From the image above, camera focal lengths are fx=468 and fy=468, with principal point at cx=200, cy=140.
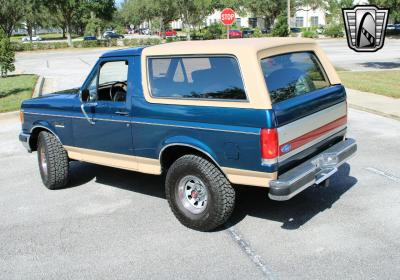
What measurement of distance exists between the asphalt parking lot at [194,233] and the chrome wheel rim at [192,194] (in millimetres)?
272

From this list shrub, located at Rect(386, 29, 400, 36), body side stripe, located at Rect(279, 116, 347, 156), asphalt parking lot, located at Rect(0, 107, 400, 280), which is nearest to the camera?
asphalt parking lot, located at Rect(0, 107, 400, 280)

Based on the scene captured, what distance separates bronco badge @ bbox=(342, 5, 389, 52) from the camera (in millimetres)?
19819

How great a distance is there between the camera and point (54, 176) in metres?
6.48

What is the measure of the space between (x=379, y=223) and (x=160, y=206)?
2540mm

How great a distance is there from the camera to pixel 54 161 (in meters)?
6.42

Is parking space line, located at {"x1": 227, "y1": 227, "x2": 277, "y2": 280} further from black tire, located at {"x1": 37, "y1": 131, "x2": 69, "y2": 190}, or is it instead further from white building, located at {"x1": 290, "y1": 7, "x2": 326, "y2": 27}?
white building, located at {"x1": 290, "y1": 7, "x2": 326, "y2": 27}

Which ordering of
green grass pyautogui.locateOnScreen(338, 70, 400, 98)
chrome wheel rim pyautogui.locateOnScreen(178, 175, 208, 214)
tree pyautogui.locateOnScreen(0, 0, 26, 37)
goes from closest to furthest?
chrome wheel rim pyautogui.locateOnScreen(178, 175, 208, 214) → green grass pyautogui.locateOnScreen(338, 70, 400, 98) → tree pyautogui.locateOnScreen(0, 0, 26, 37)

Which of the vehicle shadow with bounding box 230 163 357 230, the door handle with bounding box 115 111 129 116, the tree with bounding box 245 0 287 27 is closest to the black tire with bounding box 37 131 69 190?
the door handle with bounding box 115 111 129 116

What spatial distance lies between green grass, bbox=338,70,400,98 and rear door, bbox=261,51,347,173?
26.5 ft

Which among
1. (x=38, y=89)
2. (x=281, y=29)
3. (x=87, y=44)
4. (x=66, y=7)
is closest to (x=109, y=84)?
(x=38, y=89)

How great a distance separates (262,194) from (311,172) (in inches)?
56.6

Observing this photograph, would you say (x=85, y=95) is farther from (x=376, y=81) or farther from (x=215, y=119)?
(x=376, y=81)

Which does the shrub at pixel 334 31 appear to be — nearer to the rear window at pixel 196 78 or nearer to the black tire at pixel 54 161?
the black tire at pixel 54 161

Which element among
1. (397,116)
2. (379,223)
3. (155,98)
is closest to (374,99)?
(397,116)
